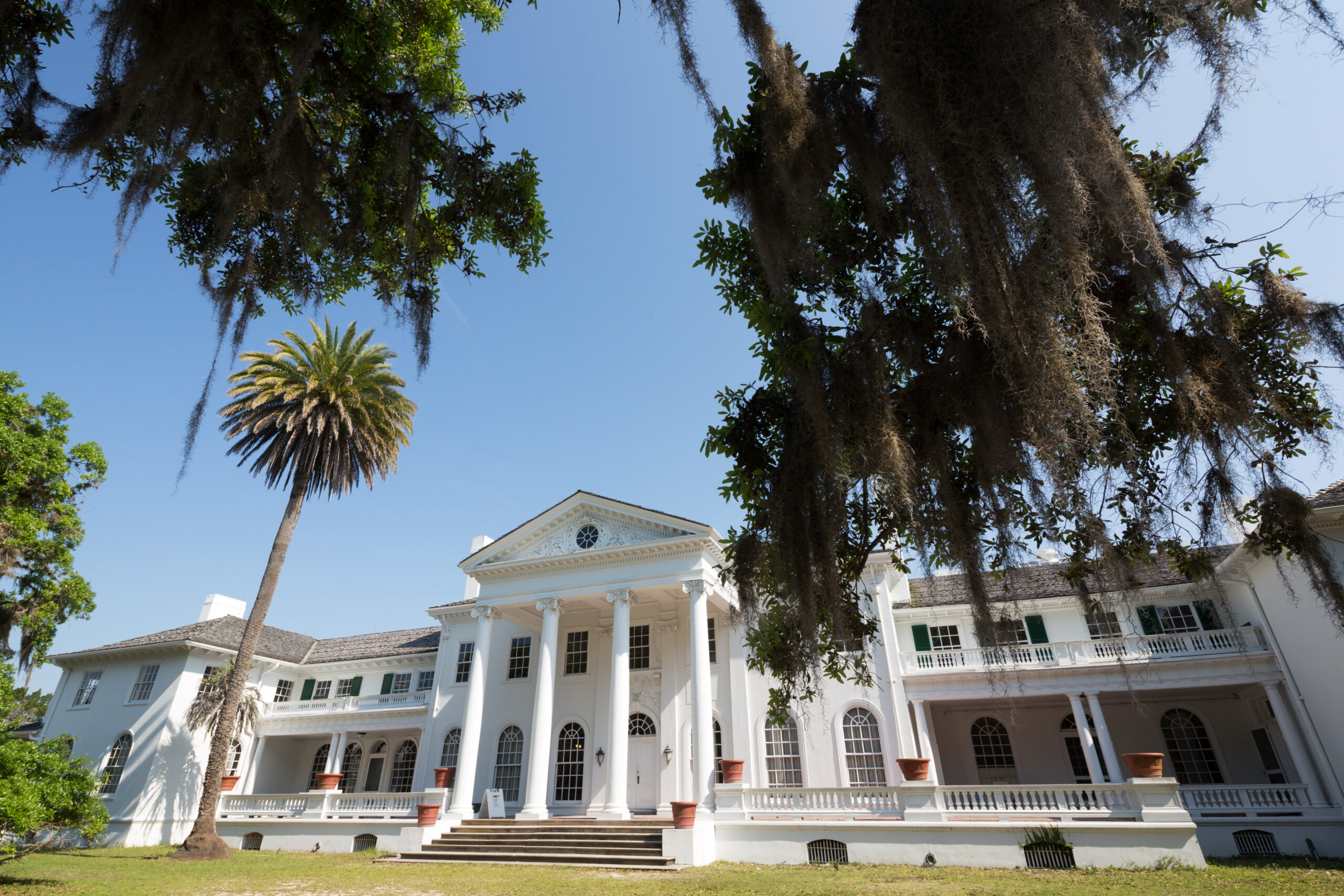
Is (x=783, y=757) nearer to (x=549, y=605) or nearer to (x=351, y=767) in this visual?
(x=549, y=605)

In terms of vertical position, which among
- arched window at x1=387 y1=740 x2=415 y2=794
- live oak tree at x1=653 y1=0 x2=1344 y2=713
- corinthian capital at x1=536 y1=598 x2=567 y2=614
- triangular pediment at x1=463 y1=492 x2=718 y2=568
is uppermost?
triangular pediment at x1=463 y1=492 x2=718 y2=568

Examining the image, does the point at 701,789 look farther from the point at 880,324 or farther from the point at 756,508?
the point at 880,324

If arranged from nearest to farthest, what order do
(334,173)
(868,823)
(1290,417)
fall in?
(1290,417), (334,173), (868,823)

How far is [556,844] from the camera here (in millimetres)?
14805

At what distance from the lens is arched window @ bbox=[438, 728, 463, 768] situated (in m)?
22.7

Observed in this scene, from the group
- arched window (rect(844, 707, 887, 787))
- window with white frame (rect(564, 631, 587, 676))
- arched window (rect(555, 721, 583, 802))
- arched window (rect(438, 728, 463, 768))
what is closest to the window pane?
window with white frame (rect(564, 631, 587, 676))

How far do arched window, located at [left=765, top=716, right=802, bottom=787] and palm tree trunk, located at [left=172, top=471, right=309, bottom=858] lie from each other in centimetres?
1535

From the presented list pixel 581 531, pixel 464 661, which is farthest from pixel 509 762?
pixel 581 531

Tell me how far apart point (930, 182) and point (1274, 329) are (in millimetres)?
2832

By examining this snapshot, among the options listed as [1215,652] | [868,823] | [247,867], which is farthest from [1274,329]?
[247,867]

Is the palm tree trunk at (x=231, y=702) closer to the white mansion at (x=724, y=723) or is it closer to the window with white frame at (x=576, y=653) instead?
the white mansion at (x=724, y=723)

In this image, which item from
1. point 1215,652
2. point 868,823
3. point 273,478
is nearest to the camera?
point 868,823

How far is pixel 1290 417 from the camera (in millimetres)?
4133

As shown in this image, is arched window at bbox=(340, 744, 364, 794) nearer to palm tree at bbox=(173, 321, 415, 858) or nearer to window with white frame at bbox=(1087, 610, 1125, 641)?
palm tree at bbox=(173, 321, 415, 858)
